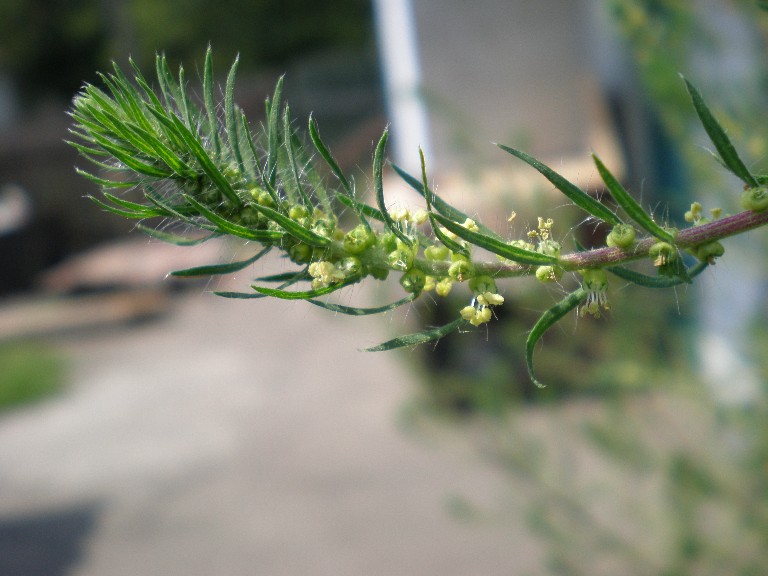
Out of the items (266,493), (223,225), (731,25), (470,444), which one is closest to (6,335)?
(266,493)

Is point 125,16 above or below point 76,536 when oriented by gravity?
above

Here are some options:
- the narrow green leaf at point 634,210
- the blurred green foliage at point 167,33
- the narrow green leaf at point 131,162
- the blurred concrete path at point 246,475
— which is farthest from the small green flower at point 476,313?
the blurred green foliage at point 167,33

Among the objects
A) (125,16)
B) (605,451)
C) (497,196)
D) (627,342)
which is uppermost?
(125,16)

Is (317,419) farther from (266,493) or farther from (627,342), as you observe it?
(627,342)

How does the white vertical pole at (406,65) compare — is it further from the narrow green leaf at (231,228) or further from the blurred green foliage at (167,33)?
the blurred green foliage at (167,33)

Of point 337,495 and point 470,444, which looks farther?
point 470,444

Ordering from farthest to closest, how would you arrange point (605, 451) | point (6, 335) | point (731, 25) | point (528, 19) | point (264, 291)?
point (6, 335) < point (528, 19) < point (731, 25) < point (605, 451) < point (264, 291)

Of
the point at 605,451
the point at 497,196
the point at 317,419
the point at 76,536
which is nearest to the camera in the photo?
the point at 605,451
